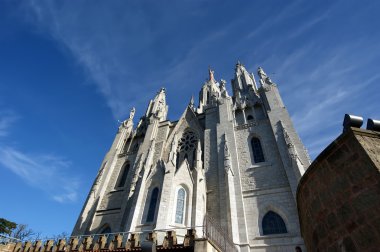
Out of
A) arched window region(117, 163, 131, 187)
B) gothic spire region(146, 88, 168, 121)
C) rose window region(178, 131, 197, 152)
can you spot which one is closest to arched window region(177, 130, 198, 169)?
Answer: rose window region(178, 131, 197, 152)

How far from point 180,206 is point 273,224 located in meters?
5.88

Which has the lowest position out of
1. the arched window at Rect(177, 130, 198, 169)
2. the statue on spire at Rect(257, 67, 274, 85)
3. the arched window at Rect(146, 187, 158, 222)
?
the arched window at Rect(146, 187, 158, 222)

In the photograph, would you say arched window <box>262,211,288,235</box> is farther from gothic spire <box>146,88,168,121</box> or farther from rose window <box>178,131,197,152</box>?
gothic spire <box>146,88,168,121</box>

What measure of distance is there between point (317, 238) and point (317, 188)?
967 millimetres

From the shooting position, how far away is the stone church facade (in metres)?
13.2

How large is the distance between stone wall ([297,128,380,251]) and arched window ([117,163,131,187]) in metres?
18.9

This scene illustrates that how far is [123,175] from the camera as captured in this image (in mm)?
21641

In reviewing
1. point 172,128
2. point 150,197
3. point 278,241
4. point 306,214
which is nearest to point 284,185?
point 278,241

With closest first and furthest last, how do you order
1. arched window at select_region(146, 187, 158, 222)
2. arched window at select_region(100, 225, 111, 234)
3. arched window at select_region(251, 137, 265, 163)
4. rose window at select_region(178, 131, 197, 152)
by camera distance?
arched window at select_region(146, 187, 158, 222) → arched window at select_region(251, 137, 265, 163) → arched window at select_region(100, 225, 111, 234) → rose window at select_region(178, 131, 197, 152)

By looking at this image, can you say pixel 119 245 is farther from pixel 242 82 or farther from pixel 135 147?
pixel 242 82

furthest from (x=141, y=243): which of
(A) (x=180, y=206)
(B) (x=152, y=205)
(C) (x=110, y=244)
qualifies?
(B) (x=152, y=205)

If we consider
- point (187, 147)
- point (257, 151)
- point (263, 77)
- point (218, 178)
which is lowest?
point (218, 178)

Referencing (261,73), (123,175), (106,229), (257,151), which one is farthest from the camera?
(261,73)

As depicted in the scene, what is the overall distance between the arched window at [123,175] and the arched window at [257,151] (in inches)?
489
